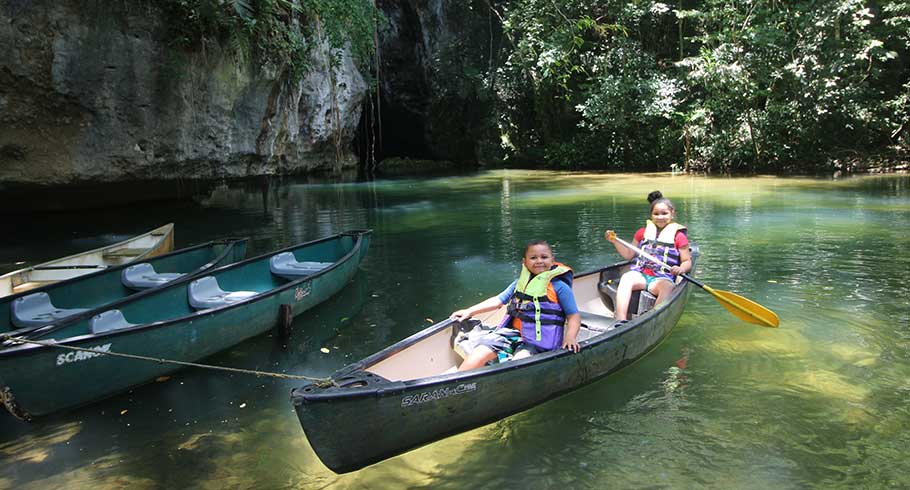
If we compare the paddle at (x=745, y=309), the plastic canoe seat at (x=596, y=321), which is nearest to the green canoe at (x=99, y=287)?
the plastic canoe seat at (x=596, y=321)

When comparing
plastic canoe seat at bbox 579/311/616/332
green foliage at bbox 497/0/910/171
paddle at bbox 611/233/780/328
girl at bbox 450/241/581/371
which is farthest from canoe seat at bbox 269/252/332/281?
green foliage at bbox 497/0/910/171

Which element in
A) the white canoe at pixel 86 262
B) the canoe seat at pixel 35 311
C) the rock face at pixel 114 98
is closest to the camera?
the canoe seat at pixel 35 311

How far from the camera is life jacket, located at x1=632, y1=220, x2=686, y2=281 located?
6.16 m

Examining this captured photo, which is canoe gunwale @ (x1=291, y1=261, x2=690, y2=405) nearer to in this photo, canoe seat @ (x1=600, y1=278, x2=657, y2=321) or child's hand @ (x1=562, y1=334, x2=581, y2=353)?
child's hand @ (x1=562, y1=334, x2=581, y2=353)

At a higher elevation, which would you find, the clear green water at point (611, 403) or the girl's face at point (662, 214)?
the girl's face at point (662, 214)

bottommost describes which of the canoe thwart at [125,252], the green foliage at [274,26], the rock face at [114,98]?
the canoe thwart at [125,252]

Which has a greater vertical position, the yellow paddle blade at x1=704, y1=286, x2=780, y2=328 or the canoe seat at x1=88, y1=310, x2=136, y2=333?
the canoe seat at x1=88, y1=310, x2=136, y2=333

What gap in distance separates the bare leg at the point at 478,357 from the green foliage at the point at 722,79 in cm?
1758

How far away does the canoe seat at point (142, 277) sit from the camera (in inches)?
279

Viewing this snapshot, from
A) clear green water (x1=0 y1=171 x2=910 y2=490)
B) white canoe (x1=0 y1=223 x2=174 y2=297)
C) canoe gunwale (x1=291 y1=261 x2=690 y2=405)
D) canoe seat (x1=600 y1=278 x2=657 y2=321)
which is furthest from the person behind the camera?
white canoe (x1=0 y1=223 x2=174 y2=297)

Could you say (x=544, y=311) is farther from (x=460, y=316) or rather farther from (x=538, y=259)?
(x=460, y=316)

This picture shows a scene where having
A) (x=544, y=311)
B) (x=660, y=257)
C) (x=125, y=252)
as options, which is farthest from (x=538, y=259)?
(x=125, y=252)

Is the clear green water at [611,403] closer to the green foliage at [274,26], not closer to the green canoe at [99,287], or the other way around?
the green canoe at [99,287]

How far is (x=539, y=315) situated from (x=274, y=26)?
12016 millimetres
